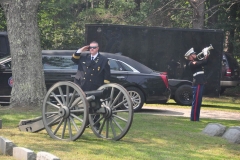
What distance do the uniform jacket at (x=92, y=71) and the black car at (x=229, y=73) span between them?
16160mm

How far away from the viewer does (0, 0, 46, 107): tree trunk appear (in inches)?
601

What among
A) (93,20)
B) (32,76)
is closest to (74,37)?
(93,20)

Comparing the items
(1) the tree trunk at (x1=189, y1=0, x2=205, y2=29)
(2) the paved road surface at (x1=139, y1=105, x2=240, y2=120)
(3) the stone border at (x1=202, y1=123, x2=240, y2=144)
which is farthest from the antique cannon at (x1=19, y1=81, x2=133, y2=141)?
(1) the tree trunk at (x1=189, y1=0, x2=205, y2=29)

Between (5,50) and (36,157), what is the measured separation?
1353cm

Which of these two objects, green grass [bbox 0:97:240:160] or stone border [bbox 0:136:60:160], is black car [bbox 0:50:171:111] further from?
stone border [bbox 0:136:60:160]

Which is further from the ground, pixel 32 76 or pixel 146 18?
pixel 146 18

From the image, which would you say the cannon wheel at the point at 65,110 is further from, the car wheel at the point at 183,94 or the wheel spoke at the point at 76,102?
the car wheel at the point at 183,94

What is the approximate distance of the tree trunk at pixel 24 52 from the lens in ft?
50.1

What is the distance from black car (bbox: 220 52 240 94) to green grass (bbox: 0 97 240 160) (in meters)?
13.3

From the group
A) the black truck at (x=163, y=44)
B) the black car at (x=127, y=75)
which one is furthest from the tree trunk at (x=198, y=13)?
the black car at (x=127, y=75)

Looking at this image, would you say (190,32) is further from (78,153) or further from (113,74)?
(78,153)

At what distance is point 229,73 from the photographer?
2672 centimetres

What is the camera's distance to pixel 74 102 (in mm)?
9906

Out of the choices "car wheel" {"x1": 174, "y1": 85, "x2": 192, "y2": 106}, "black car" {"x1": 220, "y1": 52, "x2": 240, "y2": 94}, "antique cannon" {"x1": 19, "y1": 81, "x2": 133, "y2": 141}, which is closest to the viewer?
"antique cannon" {"x1": 19, "y1": 81, "x2": 133, "y2": 141}
